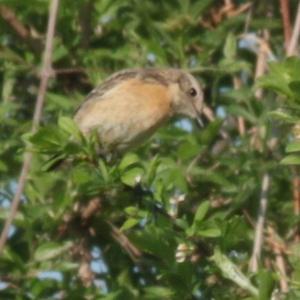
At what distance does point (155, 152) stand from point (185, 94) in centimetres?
28

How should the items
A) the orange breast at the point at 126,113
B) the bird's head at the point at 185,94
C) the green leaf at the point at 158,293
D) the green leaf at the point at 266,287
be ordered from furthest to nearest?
the bird's head at the point at 185,94, the orange breast at the point at 126,113, the green leaf at the point at 158,293, the green leaf at the point at 266,287

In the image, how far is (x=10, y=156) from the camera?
642 centimetres

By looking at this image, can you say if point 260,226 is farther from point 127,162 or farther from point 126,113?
point 127,162

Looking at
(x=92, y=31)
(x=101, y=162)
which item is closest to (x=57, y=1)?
(x=101, y=162)

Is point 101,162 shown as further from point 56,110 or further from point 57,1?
point 56,110

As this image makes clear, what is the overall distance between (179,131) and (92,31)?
0.74 meters

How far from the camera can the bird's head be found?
656 centimetres

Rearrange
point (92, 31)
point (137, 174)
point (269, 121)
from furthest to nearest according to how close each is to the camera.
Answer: point (92, 31) → point (269, 121) → point (137, 174)

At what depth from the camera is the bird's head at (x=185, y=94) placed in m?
6.56

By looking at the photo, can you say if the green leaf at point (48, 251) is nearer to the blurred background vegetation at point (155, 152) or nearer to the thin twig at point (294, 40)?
the blurred background vegetation at point (155, 152)

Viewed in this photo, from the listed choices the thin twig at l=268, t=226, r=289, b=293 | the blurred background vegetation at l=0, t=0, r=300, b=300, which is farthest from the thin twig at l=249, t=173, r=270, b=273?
the thin twig at l=268, t=226, r=289, b=293

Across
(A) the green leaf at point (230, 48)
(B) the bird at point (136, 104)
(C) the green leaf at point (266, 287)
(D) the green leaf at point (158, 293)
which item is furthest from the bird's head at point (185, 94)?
(C) the green leaf at point (266, 287)

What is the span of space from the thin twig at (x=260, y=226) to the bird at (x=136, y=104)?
19.9 inches

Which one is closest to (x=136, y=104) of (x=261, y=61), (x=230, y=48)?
(x=230, y=48)
